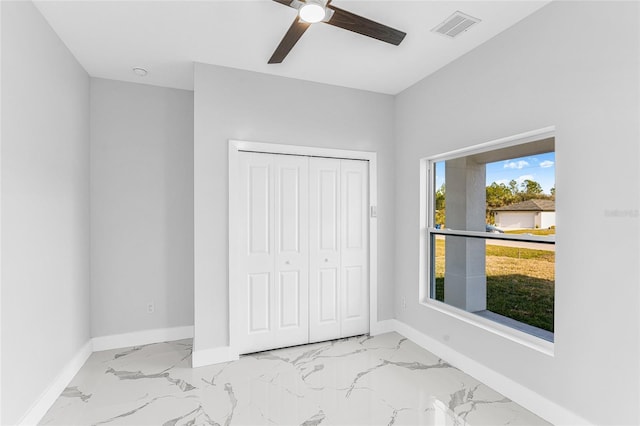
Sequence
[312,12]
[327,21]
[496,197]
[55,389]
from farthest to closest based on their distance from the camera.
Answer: [496,197]
[55,389]
[327,21]
[312,12]

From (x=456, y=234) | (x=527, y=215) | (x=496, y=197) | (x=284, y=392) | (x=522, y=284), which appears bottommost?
(x=284, y=392)

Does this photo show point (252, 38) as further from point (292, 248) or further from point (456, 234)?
point (456, 234)

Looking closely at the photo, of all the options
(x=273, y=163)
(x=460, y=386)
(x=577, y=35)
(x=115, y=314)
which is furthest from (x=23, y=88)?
(x=460, y=386)

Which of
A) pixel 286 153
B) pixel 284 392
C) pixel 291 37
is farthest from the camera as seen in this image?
pixel 286 153

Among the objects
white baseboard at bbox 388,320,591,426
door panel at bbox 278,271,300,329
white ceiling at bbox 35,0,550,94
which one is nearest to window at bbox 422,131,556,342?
white baseboard at bbox 388,320,591,426

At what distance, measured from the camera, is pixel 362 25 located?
81.7 inches

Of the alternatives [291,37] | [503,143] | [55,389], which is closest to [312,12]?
[291,37]

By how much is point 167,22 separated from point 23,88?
1012 mm

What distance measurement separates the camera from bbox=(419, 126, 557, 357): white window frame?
2375mm

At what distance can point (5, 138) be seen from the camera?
6.07 feet

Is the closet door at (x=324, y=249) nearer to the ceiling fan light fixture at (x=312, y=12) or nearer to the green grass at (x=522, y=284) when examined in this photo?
the green grass at (x=522, y=284)

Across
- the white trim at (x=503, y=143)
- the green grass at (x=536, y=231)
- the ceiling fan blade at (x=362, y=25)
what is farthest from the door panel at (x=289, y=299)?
the ceiling fan blade at (x=362, y=25)

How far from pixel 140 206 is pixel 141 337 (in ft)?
4.45

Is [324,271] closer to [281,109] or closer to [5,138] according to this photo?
[281,109]
